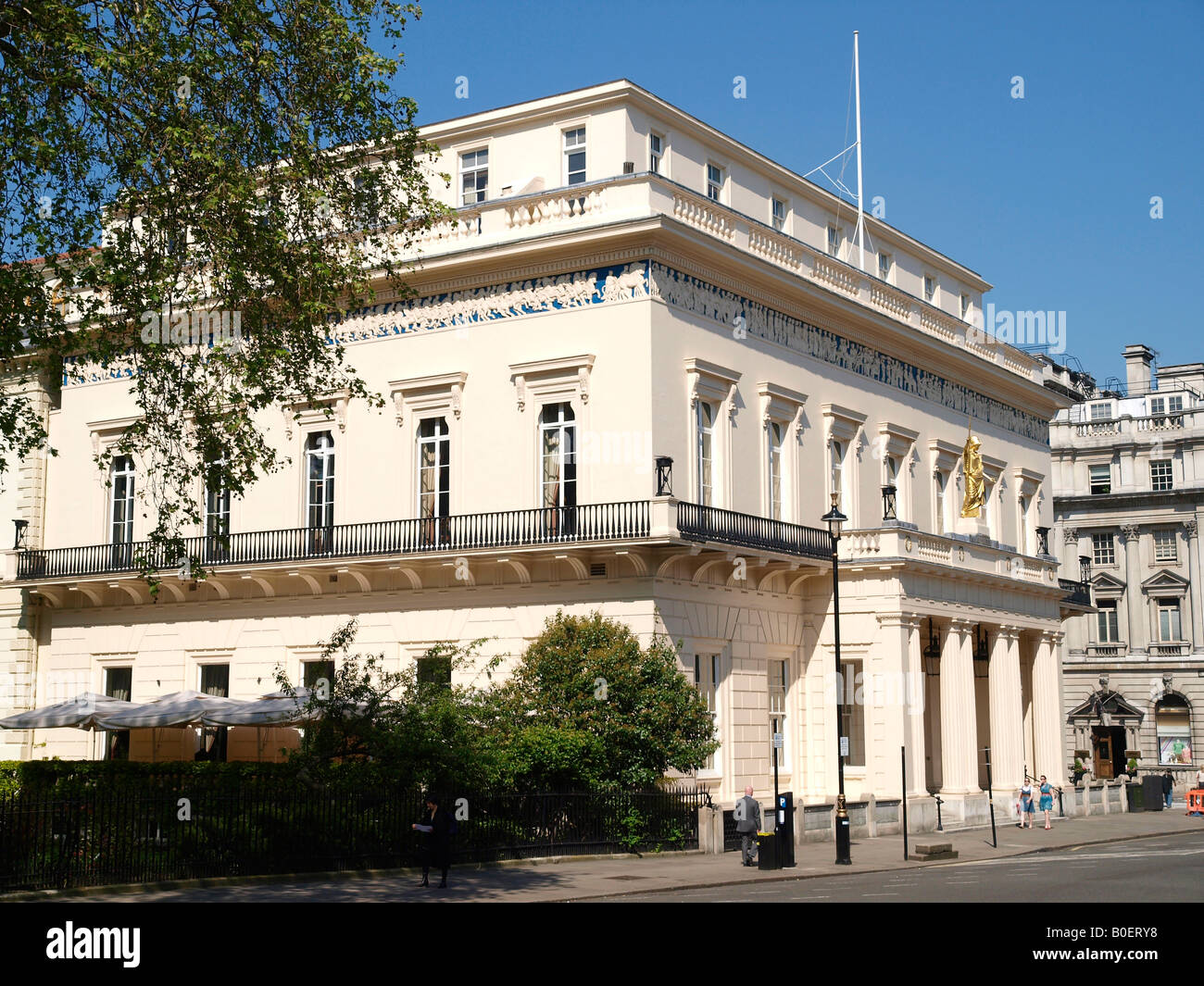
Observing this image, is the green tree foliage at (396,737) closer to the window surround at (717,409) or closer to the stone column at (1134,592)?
the window surround at (717,409)

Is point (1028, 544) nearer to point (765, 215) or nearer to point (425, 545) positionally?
point (765, 215)

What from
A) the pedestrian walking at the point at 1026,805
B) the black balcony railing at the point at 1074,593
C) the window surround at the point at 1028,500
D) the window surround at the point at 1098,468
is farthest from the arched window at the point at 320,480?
the window surround at the point at 1098,468

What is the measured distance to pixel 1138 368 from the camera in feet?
282

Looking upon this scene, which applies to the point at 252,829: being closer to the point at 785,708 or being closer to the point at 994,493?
the point at 785,708

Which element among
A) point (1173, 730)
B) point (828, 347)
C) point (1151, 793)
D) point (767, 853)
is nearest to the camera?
point (767, 853)

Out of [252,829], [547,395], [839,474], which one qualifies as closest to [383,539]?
[547,395]

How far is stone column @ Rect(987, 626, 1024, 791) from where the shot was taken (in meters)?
41.8

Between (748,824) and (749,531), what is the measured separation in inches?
324

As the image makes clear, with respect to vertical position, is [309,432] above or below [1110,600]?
above

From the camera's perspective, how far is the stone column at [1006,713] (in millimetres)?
41781

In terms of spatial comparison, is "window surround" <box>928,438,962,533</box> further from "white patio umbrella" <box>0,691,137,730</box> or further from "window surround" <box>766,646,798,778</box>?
"white patio umbrella" <box>0,691,137,730</box>

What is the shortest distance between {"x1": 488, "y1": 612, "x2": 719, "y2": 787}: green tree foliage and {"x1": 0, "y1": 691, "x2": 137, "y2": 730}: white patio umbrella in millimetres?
8573

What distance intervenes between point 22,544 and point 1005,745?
2862 cm
